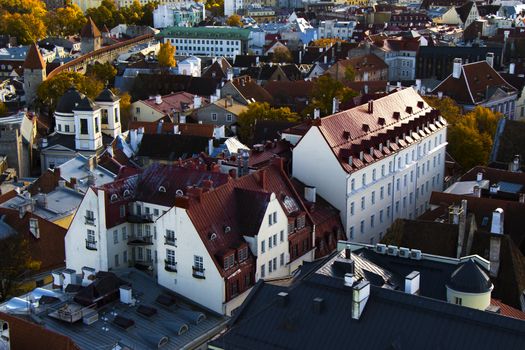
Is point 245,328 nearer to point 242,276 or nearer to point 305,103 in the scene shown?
point 242,276

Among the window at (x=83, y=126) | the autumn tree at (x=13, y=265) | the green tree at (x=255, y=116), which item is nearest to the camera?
the autumn tree at (x=13, y=265)

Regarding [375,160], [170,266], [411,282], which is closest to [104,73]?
[375,160]

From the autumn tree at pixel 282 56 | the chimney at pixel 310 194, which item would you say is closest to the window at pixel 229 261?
the chimney at pixel 310 194

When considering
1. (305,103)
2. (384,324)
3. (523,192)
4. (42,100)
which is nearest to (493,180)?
(523,192)

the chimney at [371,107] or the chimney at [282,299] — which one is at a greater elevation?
the chimney at [371,107]

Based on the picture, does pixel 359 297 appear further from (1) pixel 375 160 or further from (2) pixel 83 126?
(2) pixel 83 126

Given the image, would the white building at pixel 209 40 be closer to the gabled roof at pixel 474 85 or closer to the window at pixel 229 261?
the gabled roof at pixel 474 85
